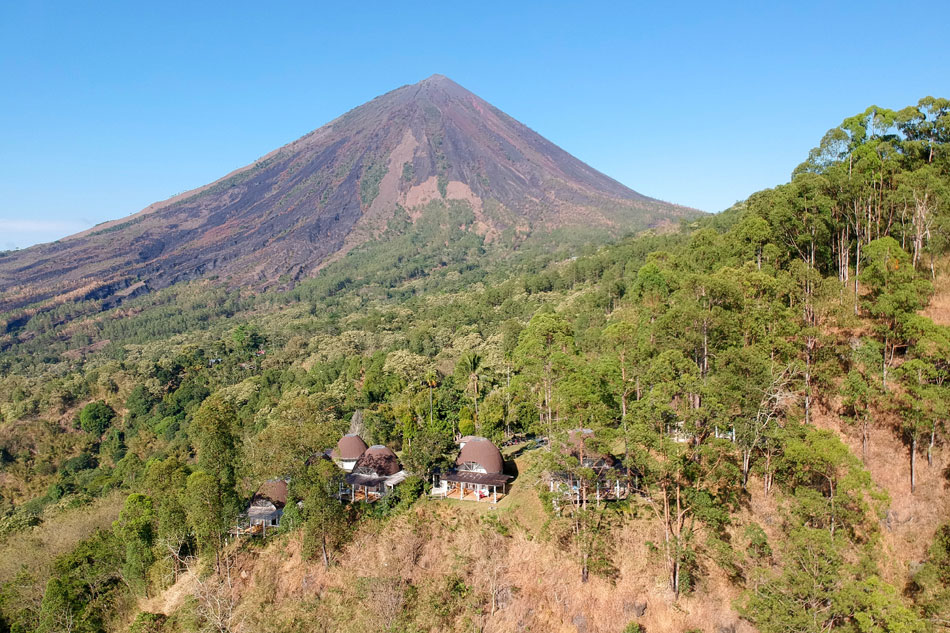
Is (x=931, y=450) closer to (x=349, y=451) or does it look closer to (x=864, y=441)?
(x=864, y=441)

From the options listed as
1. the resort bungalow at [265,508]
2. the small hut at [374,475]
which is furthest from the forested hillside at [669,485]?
the small hut at [374,475]

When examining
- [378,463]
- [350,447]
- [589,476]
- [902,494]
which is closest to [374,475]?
[378,463]

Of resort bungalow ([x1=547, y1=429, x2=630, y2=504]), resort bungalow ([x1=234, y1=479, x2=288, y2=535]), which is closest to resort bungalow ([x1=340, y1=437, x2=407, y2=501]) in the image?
resort bungalow ([x1=234, y1=479, x2=288, y2=535])

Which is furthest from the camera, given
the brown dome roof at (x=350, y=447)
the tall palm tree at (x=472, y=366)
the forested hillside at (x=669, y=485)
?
the tall palm tree at (x=472, y=366)

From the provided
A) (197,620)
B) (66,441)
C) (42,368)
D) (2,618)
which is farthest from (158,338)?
(197,620)

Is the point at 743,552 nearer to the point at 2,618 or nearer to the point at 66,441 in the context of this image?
the point at 2,618

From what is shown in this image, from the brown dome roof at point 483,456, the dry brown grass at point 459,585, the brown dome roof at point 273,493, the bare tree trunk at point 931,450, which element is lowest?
the dry brown grass at point 459,585

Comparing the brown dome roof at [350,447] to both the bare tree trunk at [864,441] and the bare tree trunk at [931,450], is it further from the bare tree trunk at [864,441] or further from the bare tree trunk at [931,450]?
the bare tree trunk at [931,450]
